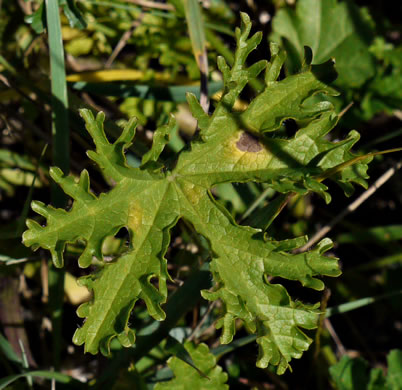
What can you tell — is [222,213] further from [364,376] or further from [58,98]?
[364,376]

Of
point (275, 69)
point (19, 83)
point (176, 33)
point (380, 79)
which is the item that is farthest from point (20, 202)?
point (380, 79)

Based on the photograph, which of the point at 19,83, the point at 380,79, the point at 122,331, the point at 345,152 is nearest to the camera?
the point at 122,331

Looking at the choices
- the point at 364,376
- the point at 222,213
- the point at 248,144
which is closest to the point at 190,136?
the point at 248,144

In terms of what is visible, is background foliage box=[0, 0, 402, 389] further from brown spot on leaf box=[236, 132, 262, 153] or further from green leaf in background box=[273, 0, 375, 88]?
brown spot on leaf box=[236, 132, 262, 153]

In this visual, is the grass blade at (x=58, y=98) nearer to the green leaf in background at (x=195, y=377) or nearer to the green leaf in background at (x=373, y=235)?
the green leaf in background at (x=195, y=377)

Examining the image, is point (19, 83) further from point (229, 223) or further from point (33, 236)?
point (229, 223)

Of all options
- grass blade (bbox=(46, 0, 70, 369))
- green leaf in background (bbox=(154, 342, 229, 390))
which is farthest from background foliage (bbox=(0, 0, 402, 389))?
grass blade (bbox=(46, 0, 70, 369))

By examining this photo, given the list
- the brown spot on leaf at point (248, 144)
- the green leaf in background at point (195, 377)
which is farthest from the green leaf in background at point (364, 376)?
the brown spot on leaf at point (248, 144)
